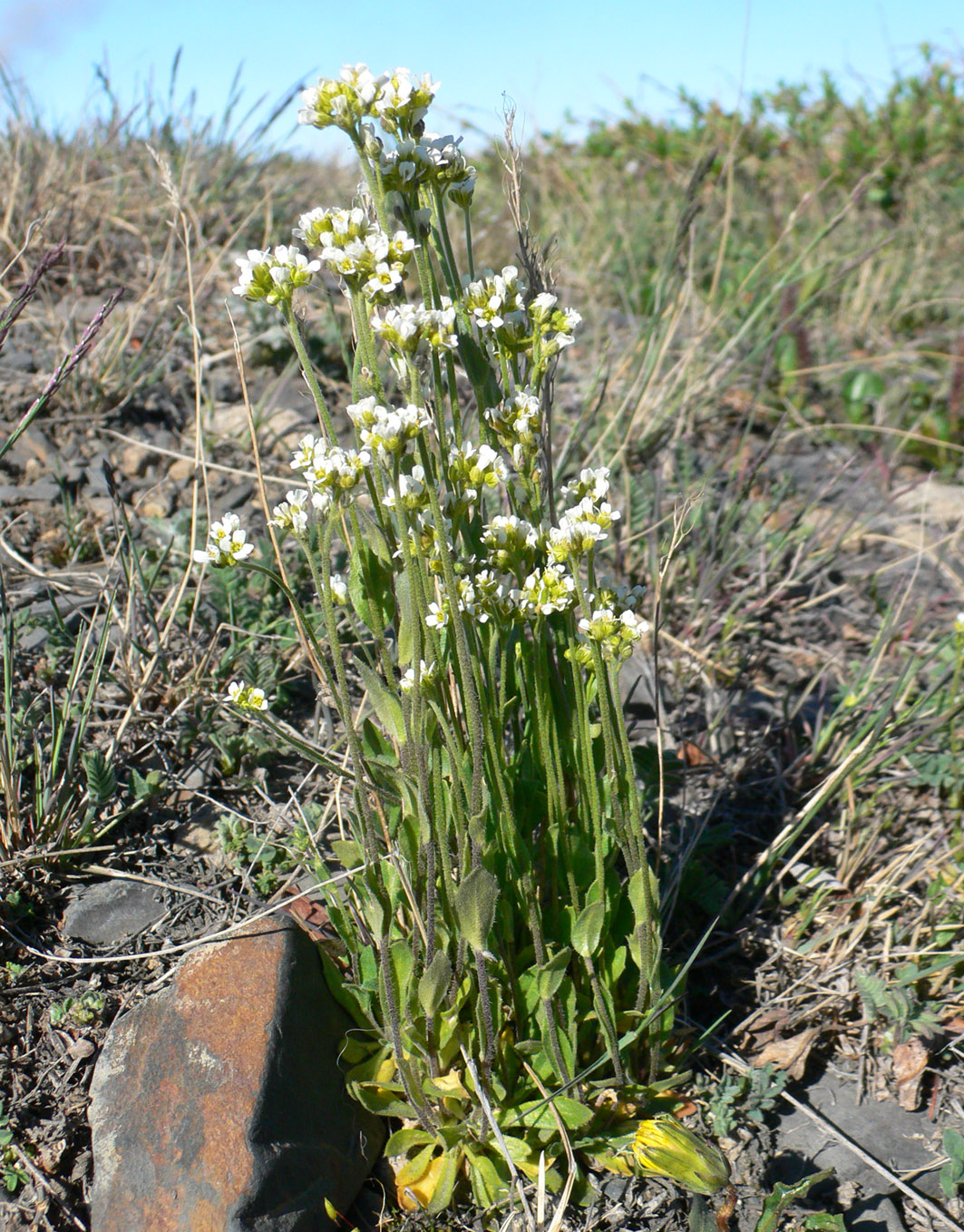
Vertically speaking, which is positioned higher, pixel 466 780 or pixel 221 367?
pixel 221 367

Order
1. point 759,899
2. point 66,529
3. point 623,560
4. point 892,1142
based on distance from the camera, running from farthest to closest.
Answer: point 623,560 < point 66,529 < point 759,899 < point 892,1142

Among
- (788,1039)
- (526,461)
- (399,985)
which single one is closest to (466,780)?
(399,985)

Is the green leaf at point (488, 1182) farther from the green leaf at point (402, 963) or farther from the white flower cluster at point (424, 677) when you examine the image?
the white flower cluster at point (424, 677)

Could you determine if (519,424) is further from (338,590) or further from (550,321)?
(338,590)

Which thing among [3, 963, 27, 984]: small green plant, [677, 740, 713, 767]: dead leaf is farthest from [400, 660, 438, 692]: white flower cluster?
[677, 740, 713, 767]: dead leaf

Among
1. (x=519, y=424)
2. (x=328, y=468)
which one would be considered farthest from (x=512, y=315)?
(x=328, y=468)

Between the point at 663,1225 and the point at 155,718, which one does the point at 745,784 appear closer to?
the point at 663,1225
